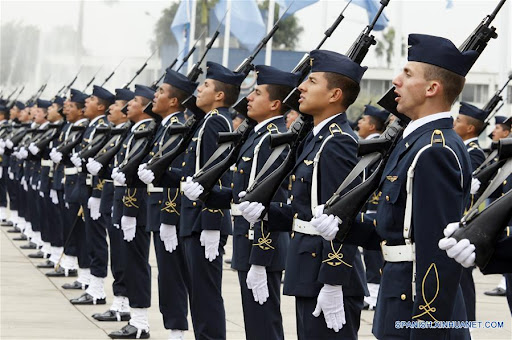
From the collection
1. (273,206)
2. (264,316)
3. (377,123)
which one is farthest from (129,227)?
(377,123)

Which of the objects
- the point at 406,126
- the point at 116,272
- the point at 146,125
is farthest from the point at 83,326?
the point at 406,126

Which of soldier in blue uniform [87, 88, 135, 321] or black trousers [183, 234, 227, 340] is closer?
black trousers [183, 234, 227, 340]

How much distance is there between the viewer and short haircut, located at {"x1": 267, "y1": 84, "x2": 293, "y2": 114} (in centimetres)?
639

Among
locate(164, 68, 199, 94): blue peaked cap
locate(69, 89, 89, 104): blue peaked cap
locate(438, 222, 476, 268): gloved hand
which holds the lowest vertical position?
locate(438, 222, 476, 268): gloved hand

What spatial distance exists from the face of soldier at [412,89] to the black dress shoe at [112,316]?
16.6ft

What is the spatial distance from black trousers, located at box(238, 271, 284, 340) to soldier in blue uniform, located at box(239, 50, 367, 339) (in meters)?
0.73

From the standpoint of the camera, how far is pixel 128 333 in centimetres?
785

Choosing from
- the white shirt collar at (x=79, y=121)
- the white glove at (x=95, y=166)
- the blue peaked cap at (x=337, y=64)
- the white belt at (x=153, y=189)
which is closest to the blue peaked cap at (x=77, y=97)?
the white shirt collar at (x=79, y=121)

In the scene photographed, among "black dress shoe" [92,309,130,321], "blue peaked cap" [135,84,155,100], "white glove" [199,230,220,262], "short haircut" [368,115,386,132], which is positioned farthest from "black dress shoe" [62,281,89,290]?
"white glove" [199,230,220,262]

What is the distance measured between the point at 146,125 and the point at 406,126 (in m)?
4.54

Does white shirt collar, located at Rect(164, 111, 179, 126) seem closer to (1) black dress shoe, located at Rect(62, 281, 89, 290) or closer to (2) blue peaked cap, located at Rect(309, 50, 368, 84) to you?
(2) blue peaked cap, located at Rect(309, 50, 368, 84)

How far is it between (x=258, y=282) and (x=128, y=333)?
2.34 m

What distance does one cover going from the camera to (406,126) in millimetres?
4410

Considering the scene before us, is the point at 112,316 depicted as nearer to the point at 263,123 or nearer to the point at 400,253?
the point at 263,123
